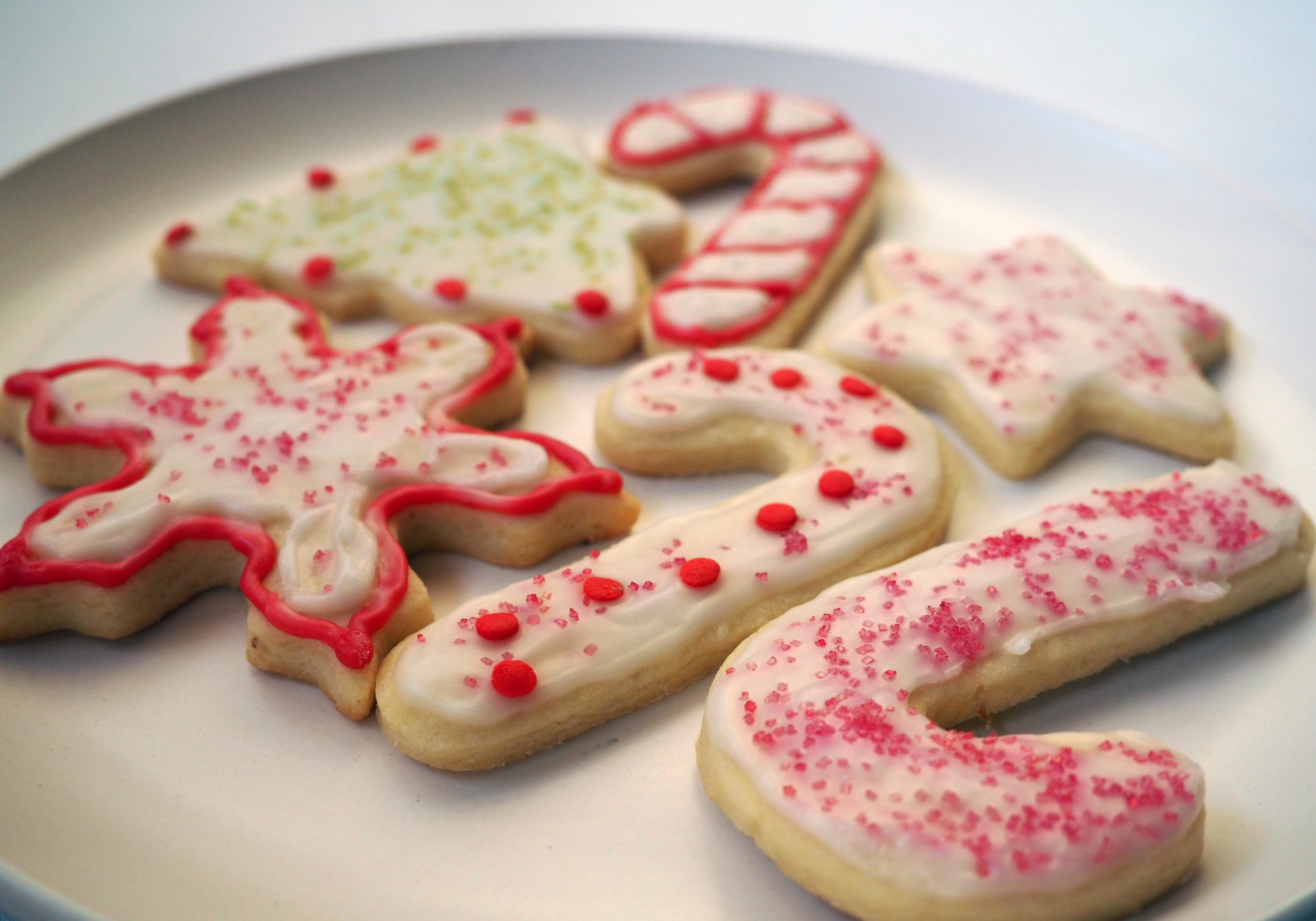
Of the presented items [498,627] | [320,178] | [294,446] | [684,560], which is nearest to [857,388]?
[684,560]

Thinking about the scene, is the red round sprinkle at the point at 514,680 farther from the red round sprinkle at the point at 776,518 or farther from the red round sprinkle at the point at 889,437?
the red round sprinkle at the point at 889,437

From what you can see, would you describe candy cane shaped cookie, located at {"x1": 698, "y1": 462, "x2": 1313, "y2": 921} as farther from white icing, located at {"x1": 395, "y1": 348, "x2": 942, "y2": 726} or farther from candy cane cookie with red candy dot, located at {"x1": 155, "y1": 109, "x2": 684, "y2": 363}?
candy cane cookie with red candy dot, located at {"x1": 155, "y1": 109, "x2": 684, "y2": 363}

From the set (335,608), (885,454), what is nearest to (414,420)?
(335,608)

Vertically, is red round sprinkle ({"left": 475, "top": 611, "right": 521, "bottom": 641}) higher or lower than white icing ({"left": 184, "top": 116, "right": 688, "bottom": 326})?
lower

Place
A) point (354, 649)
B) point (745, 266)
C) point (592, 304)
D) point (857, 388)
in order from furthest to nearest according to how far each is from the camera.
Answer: point (745, 266) < point (592, 304) < point (857, 388) < point (354, 649)

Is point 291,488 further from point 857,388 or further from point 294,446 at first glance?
point 857,388

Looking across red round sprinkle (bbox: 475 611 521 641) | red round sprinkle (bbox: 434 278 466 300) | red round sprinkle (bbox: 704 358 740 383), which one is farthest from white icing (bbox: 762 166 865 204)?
red round sprinkle (bbox: 475 611 521 641)

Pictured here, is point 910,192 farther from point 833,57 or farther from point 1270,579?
point 1270,579
